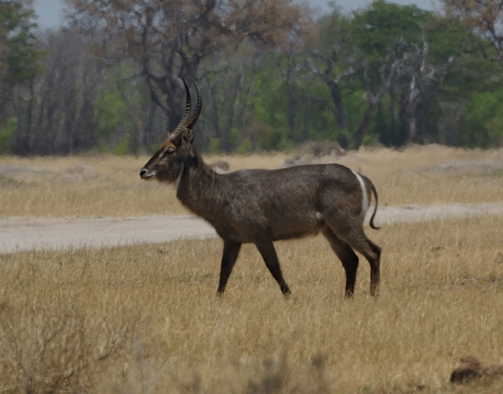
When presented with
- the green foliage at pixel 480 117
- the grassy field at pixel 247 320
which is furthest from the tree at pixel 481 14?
the grassy field at pixel 247 320

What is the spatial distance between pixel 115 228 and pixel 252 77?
39780 mm

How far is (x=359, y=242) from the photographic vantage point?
7.73 m

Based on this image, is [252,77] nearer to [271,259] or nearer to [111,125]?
[111,125]

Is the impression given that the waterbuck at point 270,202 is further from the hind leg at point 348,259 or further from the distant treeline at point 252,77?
the distant treeline at point 252,77

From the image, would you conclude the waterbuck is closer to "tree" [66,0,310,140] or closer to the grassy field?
the grassy field

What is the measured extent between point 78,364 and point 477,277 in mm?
5144

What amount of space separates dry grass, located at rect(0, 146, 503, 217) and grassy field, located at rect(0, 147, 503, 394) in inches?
215

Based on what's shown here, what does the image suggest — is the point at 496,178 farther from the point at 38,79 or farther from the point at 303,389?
the point at 38,79

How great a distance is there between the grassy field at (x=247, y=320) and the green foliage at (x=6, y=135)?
3534cm

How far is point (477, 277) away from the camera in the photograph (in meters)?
8.89

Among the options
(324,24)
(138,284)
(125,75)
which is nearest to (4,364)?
(138,284)

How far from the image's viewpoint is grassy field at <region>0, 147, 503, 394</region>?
474 centimetres

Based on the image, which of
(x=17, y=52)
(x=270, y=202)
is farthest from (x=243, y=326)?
(x=17, y=52)

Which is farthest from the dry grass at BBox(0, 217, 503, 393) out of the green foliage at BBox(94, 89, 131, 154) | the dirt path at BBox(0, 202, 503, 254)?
the green foliage at BBox(94, 89, 131, 154)
